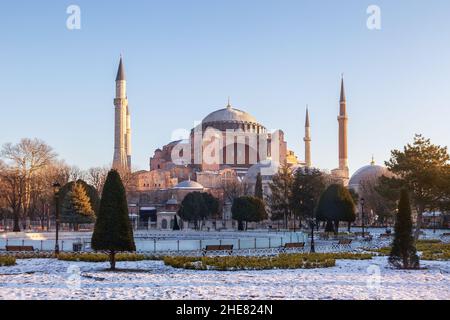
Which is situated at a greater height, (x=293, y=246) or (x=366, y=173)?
(x=366, y=173)

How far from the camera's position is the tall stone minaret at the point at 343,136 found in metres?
80.9

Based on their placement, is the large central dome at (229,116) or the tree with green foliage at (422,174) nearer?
the tree with green foliage at (422,174)

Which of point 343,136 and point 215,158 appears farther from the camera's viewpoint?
point 215,158

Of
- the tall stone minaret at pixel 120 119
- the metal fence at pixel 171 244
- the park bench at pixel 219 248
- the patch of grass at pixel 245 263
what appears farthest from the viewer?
the tall stone minaret at pixel 120 119

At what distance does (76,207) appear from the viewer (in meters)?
38.5

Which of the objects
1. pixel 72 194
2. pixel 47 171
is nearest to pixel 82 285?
pixel 72 194

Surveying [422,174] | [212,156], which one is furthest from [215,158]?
[422,174]

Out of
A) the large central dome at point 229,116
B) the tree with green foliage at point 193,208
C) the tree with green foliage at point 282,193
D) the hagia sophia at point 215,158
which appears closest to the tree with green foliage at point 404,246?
the tree with green foliage at point 282,193

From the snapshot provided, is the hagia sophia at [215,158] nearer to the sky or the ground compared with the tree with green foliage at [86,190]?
nearer to the sky

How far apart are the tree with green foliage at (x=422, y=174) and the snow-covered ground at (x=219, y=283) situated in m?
13.2

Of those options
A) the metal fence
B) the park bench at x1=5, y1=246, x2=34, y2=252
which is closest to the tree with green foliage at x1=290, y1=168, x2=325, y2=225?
the metal fence

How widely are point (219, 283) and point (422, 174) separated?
62.7ft

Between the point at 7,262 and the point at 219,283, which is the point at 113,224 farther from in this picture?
the point at 219,283
